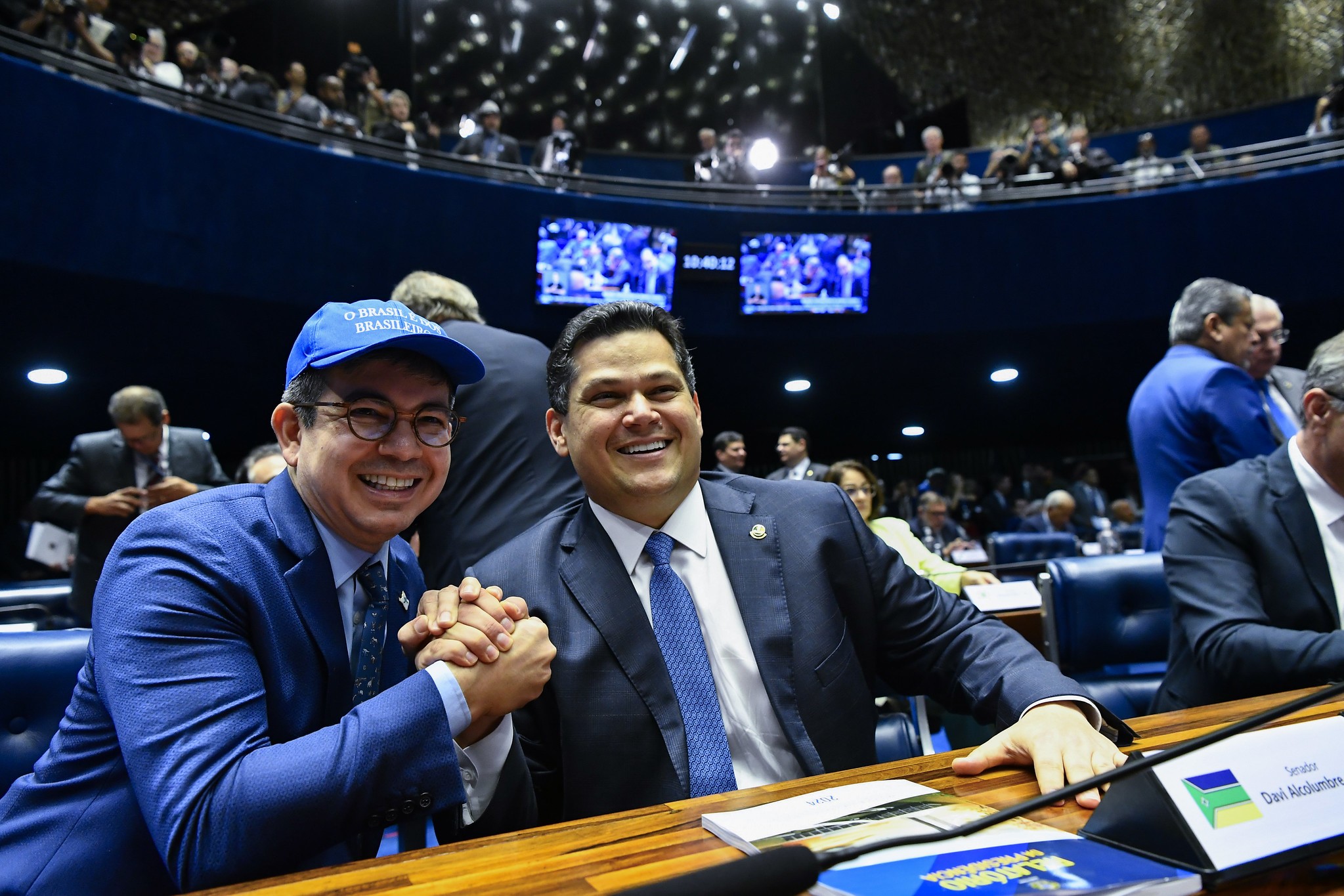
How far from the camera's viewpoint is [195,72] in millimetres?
7547

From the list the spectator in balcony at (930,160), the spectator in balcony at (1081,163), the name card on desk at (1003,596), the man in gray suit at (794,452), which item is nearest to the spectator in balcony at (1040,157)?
the spectator in balcony at (1081,163)

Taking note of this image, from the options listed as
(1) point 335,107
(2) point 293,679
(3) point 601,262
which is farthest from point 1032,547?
(1) point 335,107

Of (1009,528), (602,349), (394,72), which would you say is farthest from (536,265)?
(602,349)

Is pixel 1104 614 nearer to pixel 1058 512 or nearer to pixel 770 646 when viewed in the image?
pixel 770 646

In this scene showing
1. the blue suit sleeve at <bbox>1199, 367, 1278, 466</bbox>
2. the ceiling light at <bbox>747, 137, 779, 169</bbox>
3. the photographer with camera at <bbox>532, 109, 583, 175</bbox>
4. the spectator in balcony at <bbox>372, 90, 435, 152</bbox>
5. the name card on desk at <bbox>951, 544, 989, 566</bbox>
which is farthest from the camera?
the ceiling light at <bbox>747, 137, 779, 169</bbox>

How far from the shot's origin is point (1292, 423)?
123 inches

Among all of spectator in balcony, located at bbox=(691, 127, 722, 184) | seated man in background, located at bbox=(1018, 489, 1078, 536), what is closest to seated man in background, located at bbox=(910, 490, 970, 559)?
seated man in background, located at bbox=(1018, 489, 1078, 536)

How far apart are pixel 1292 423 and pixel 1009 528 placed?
286 inches

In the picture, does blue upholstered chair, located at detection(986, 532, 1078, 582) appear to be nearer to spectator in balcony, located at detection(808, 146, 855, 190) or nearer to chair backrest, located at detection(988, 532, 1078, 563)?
chair backrest, located at detection(988, 532, 1078, 563)


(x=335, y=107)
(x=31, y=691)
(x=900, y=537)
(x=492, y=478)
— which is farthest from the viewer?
(x=335, y=107)

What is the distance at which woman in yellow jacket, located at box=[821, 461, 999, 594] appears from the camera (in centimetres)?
320

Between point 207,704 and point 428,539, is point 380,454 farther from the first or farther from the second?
point 428,539

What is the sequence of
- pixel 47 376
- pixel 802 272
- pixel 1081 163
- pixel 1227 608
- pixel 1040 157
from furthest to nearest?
pixel 1040 157 < pixel 1081 163 < pixel 802 272 < pixel 47 376 < pixel 1227 608

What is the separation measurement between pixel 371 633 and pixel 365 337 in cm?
41
